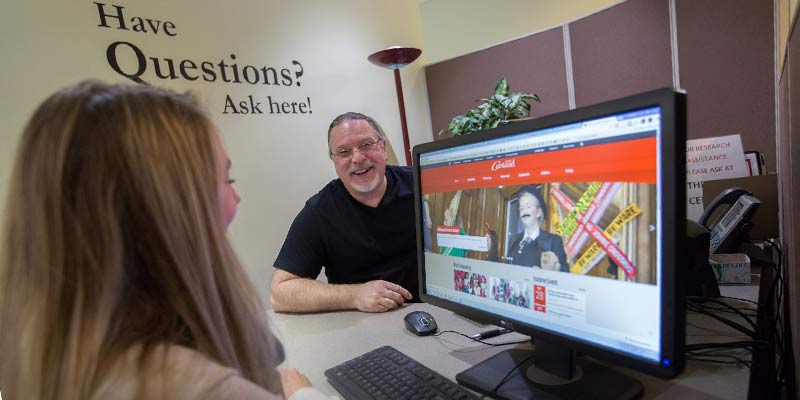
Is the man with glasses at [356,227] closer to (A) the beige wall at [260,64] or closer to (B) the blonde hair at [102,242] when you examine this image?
(A) the beige wall at [260,64]

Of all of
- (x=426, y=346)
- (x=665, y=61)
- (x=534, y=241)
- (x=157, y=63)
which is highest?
(x=157, y=63)

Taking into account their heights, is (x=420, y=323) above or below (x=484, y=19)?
below

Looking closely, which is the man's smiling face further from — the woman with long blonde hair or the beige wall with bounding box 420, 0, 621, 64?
the beige wall with bounding box 420, 0, 621, 64

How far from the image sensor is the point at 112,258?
519 millimetres

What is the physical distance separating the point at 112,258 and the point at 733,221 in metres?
1.41

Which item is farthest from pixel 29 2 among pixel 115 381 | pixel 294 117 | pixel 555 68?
pixel 555 68

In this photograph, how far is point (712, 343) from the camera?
796 millimetres

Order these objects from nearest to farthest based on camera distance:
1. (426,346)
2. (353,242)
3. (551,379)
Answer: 1. (551,379)
2. (426,346)
3. (353,242)

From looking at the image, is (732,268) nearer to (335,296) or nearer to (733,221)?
(733,221)

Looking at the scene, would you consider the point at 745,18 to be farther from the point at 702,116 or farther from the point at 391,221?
the point at 391,221

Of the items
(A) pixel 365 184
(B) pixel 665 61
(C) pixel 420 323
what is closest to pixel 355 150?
(A) pixel 365 184

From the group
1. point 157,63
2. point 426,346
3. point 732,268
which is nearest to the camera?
point 426,346

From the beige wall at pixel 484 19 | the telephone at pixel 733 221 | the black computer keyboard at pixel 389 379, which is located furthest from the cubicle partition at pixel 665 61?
the black computer keyboard at pixel 389 379

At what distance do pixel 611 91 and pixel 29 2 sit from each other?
2.91 m
